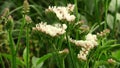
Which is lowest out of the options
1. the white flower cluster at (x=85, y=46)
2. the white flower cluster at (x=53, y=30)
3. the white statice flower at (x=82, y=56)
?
the white statice flower at (x=82, y=56)

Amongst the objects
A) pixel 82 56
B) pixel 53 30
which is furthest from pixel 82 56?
pixel 53 30

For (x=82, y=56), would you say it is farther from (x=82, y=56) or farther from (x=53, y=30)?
(x=53, y=30)

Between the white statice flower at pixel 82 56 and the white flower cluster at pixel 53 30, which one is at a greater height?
the white flower cluster at pixel 53 30

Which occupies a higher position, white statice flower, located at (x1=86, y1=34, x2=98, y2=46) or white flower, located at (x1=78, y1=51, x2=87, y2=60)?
white statice flower, located at (x1=86, y1=34, x2=98, y2=46)

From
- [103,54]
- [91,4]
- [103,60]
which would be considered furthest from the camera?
[91,4]

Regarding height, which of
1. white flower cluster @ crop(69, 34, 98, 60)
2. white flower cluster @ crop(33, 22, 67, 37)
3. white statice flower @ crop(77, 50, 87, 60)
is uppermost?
white flower cluster @ crop(33, 22, 67, 37)

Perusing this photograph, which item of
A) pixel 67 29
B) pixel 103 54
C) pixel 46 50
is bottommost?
pixel 46 50

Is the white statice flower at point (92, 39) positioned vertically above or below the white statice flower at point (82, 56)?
above

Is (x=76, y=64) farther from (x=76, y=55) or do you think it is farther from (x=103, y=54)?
(x=103, y=54)

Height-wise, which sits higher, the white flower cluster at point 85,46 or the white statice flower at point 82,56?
the white flower cluster at point 85,46

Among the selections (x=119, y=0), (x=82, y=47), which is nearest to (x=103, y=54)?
(x=82, y=47)

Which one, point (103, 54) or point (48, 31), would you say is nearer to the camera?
point (48, 31)
